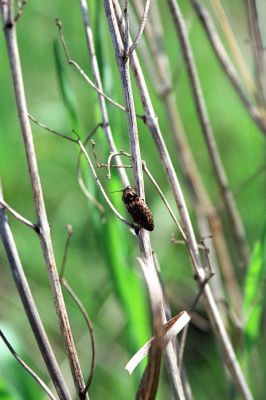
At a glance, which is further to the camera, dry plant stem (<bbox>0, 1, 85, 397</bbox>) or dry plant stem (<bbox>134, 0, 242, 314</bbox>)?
dry plant stem (<bbox>134, 0, 242, 314</bbox>)

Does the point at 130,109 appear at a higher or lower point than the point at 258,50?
lower

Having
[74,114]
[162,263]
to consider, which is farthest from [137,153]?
[162,263]

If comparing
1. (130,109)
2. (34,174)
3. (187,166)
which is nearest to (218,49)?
(187,166)

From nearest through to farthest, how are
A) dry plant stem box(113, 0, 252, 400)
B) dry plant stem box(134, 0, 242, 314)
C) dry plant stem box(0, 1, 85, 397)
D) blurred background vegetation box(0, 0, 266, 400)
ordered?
dry plant stem box(0, 1, 85, 397) → dry plant stem box(113, 0, 252, 400) → blurred background vegetation box(0, 0, 266, 400) → dry plant stem box(134, 0, 242, 314)

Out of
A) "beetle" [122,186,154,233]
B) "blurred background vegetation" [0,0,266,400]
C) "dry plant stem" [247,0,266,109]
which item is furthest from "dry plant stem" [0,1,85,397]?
"dry plant stem" [247,0,266,109]

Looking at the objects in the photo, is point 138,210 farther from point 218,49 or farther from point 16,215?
point 218,49

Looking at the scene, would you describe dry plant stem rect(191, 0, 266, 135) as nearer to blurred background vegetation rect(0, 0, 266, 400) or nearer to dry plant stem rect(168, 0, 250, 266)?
dry plant stem rect(168, 0, 250, 266)
